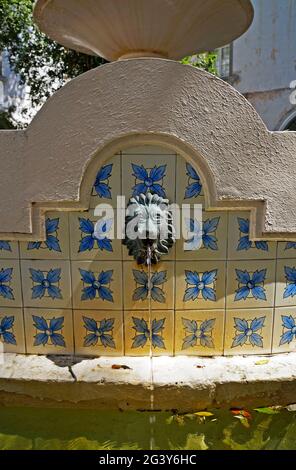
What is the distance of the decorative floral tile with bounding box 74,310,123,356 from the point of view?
98.3 inches

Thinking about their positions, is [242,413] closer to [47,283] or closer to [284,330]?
[284,330]

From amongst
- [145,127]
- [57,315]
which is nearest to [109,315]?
[57,315]

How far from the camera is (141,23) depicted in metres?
2.92

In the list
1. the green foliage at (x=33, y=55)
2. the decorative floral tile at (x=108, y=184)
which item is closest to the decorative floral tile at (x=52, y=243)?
the decorative floral tile at (x=108, y=184)

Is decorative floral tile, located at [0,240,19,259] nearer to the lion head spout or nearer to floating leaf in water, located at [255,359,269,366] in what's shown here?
the lion head spout

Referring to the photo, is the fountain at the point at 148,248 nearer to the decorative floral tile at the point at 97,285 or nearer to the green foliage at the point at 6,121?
the decorative floral tile at the point at 97,285

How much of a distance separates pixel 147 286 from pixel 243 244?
67 cm

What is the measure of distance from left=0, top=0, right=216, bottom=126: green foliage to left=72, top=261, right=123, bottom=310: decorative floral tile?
7.61m

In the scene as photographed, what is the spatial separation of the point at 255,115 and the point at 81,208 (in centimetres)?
120

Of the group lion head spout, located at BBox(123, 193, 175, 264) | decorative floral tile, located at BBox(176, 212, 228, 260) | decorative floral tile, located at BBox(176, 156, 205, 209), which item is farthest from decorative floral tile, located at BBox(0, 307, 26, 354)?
decorative floral tile, located at BBox(176, 156, 205, 209)

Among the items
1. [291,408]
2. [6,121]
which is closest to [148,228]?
[291,408]

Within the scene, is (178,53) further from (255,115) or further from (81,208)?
(81,208)

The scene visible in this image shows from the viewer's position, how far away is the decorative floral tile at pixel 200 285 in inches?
96.8
